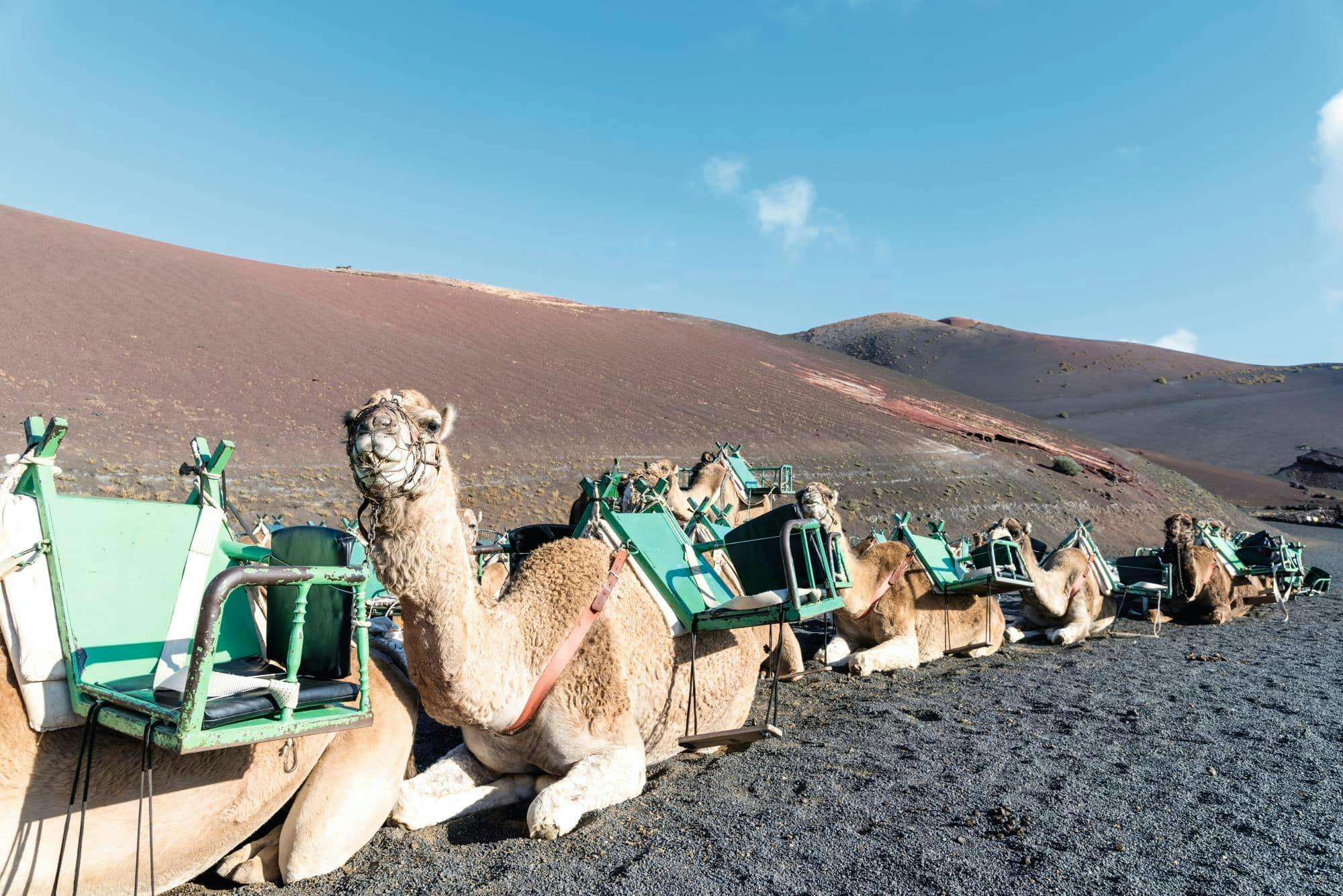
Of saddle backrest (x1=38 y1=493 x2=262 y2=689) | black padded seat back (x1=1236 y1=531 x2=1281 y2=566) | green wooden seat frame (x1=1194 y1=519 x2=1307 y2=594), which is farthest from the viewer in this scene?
black padded seat back (x1=1236 y1=531 x2=1281 y2=566)

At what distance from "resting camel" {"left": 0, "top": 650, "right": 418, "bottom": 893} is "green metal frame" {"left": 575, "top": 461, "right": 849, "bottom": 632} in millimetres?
1681

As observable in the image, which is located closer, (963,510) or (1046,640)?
(1046,640)

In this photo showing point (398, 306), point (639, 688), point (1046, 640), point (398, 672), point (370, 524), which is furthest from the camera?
point (398, 306)

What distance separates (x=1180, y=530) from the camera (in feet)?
39.0

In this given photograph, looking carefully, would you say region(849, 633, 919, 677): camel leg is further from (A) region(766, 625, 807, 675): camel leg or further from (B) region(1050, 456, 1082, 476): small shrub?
(B) region(1050, 456, 1082, 476): small shrub

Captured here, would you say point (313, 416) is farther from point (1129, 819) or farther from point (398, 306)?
point (1129, 819)

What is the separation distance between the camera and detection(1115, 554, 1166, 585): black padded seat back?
1200 centimetres

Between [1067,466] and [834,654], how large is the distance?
A: 35592 millimetres

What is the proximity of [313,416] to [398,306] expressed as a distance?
26472 mm

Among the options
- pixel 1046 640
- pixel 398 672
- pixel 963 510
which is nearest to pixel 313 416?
pixel 963 510

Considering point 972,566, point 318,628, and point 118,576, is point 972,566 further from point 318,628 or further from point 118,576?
point 118,576

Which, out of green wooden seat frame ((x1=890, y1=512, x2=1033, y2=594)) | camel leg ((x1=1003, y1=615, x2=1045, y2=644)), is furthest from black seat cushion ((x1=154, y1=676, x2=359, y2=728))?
camel leg ((x1=1003, y1=615, x2=1045, y2=644))

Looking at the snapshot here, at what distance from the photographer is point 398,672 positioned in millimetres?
4168

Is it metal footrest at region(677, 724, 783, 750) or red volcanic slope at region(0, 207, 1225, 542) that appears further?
red volcanic slope at region(0, 207, 1225, 542)
